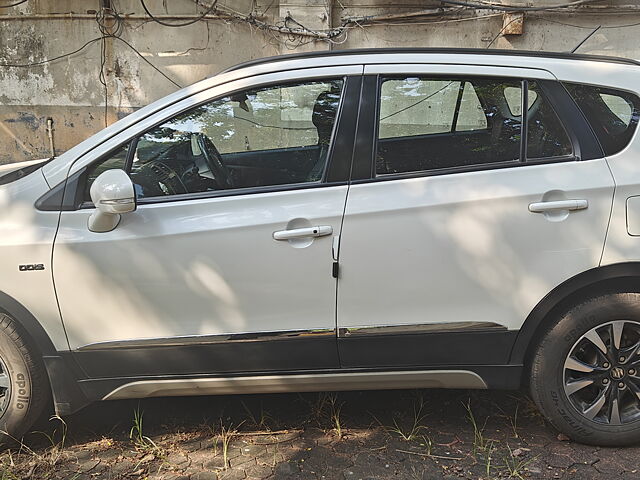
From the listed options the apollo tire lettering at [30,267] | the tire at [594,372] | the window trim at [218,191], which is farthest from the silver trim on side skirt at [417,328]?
the apollo tire lettering at [30,267]

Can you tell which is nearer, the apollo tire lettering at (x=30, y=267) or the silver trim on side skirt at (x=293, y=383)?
the apollo tire lettering at (x=30, y=267)

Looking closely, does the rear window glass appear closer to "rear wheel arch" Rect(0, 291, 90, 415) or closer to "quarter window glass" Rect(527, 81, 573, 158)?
"quarter window glass" Rect(527, 81, 573, 158)

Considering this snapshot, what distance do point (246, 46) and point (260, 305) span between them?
18.6ft

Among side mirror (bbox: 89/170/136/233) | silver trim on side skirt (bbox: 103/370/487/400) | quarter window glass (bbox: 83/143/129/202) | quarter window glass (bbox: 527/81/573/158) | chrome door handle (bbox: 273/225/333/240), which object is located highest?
quarter window glass (bbox: 527/81/573/158)

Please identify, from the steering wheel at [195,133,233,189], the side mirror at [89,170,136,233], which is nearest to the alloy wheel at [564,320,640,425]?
the steering wheel at [195,133,233,189]

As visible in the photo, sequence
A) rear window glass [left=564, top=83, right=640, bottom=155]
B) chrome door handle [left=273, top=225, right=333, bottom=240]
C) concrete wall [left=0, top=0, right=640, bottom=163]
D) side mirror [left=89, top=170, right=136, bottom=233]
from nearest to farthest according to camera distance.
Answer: side mirror [left=89, top=170, right=136, bottom=233] < chrome door handle [left=273, top=225, right=333, bottom=240] < rear window glass [left=564, top=83, right=640, bottom=155] < concrete wall [left=0, top=0, right=640, bottom=163]

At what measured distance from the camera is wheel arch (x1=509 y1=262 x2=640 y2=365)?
247 cm

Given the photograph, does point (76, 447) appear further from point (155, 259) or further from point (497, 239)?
point (497, 239)

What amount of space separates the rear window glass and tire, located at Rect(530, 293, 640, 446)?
696mm

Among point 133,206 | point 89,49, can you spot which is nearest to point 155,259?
point 133,206

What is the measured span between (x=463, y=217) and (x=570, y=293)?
594 millimetres

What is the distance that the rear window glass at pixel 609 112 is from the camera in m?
2.51

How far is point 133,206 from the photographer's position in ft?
7.69

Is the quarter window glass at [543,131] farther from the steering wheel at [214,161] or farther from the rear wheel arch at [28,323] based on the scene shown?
the rear wheel arch at [28,323]
